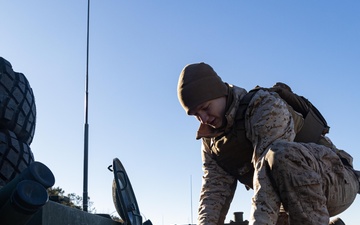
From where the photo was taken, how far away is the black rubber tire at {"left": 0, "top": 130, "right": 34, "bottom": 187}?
11.0ft

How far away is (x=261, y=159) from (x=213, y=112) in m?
0.56

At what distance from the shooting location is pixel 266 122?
124 inches

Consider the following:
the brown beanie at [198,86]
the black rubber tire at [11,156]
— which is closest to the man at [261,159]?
the brown beanie at [198,86]

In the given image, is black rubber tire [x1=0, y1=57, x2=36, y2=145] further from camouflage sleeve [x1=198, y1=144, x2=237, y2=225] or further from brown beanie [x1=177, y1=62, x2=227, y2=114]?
camouflage sleeve [x1=198, y1=144, x2=237, y2=225]

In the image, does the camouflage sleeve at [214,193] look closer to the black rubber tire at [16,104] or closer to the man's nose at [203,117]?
the man's nose at [203,117]

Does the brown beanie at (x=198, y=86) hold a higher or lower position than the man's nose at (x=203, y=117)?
higher

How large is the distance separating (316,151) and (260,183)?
0.41 meters

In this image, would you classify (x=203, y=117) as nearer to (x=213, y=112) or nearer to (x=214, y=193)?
(x=213, y=112)

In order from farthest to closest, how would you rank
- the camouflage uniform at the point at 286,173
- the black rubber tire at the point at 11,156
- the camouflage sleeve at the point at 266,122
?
the black rubber tire at the point at 11,156, the camouflage sleeve at the point at 266,122, the camouflage uniform at the point at 286,173

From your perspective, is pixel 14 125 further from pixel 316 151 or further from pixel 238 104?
pixel 316 151

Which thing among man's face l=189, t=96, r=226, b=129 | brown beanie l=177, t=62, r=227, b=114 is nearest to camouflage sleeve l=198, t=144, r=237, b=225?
man's face l=189, t=96, r=226, b=129

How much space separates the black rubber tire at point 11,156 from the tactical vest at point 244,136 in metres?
1.20

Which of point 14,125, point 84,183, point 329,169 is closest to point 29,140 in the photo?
point 14,125

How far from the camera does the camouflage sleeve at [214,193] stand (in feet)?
12.5
